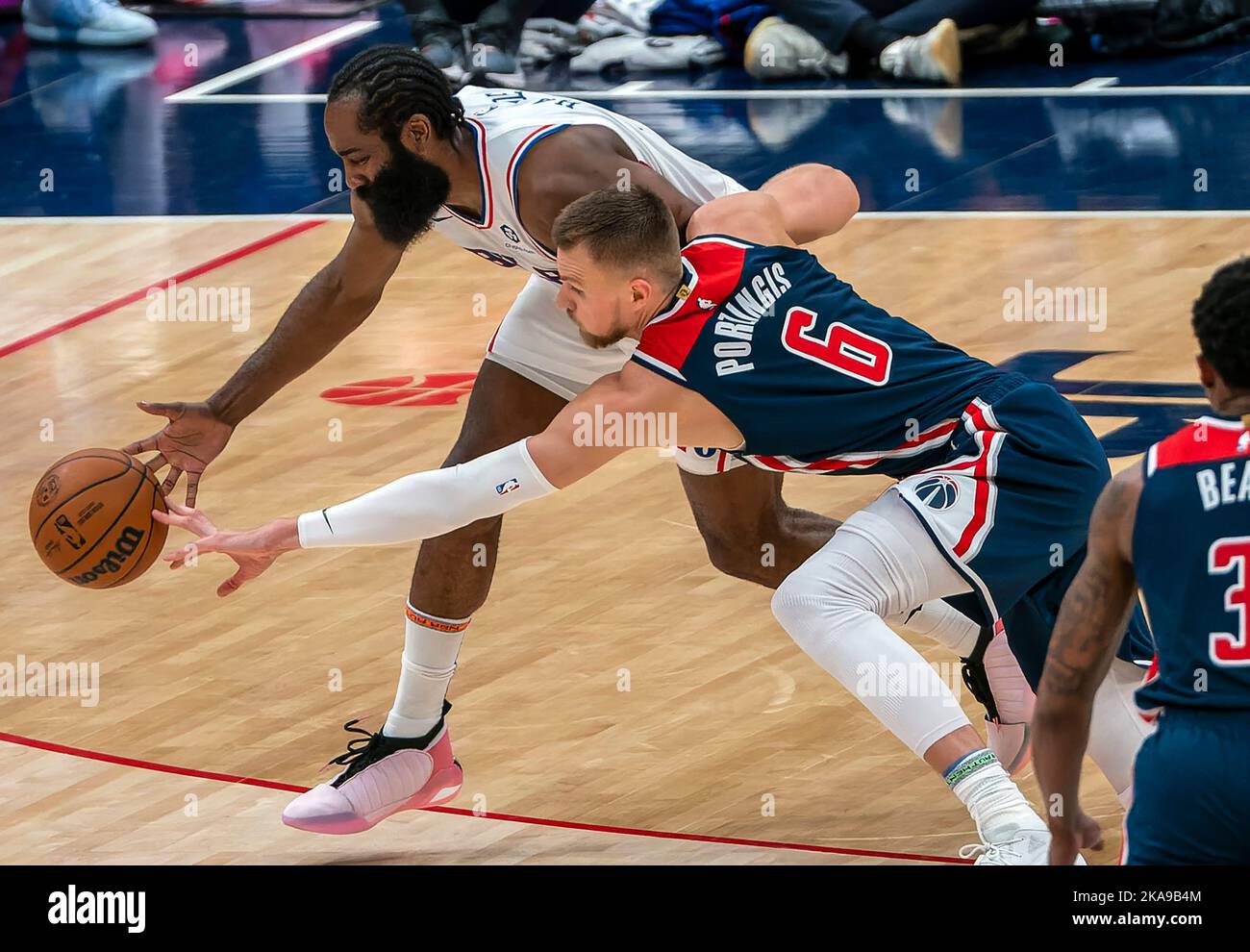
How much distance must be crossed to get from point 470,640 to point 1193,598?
332 cm

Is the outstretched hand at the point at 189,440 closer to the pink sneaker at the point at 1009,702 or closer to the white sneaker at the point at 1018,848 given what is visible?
the pink sneaker at the point at 1009,702

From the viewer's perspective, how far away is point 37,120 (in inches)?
508

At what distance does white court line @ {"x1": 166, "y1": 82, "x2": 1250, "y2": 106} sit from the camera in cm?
1230

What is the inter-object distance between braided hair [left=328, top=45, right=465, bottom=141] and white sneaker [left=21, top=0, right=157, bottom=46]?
9.97 metres

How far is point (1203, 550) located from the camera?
331cm

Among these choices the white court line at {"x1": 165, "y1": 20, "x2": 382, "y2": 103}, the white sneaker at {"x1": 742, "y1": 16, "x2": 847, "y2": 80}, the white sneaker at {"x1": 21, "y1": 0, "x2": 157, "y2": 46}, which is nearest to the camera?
the white sneaker at {"x1": 742, "y1": 16, "x2": 847, "y2": 80}

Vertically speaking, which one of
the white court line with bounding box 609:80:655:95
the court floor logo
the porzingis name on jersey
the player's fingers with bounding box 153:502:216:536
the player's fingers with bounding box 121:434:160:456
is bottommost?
the player's fingers with bounding box 153:502:216:536

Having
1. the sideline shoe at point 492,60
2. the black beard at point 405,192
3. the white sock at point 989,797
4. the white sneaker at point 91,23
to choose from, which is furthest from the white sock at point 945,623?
the white sneaker at point 91,23

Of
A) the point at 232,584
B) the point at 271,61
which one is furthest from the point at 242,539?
the point at 271,61

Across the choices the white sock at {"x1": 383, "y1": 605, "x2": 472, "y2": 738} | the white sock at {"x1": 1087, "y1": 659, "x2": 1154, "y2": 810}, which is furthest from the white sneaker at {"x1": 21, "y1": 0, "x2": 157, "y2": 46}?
the white sock at {"x1": 1087, "y1": 659, "x2": 1154, "y2": 810}

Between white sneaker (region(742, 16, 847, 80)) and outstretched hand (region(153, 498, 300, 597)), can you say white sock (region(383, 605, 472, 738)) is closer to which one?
outstretched hand (region(153, 498, 300, 597))

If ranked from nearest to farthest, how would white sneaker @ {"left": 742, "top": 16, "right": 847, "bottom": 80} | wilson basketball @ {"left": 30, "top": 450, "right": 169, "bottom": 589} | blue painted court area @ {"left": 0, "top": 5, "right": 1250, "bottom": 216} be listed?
1. wilson basketball @ {"left": 30, "top": 450, "right": 169, "bottom": 589}
2. blue painted court area @ {"left": 0, "top": 5, "right": 1250, "bottom": 216}
3. white sneaker @ {"left": 742, "top": 16, "right": 847, "bottom": 80}

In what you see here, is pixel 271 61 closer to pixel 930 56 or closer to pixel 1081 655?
pixel 930 56

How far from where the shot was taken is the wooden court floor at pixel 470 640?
5.25 meters
